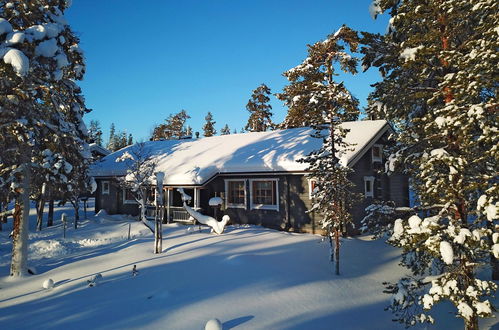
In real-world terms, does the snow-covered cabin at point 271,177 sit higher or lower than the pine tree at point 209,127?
lower

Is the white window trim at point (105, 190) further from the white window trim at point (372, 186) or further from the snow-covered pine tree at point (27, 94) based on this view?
the white window trim at point (372, 186)

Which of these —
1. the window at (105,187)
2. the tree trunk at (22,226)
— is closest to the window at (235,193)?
the tree trunk at (22,226)

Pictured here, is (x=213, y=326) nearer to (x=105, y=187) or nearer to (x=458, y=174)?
(x=458, y=174)

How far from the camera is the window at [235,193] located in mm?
19062

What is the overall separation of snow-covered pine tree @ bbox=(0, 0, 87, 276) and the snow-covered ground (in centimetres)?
288

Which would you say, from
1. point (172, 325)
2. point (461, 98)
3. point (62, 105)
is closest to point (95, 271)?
point (172, 325)

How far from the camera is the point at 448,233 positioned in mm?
5719

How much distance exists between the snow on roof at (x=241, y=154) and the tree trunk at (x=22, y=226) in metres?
8.57

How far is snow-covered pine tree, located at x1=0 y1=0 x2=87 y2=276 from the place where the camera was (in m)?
10.5

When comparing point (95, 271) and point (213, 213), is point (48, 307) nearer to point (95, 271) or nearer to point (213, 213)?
point (95, 271)

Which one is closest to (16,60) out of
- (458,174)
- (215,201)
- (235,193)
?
(215,201)

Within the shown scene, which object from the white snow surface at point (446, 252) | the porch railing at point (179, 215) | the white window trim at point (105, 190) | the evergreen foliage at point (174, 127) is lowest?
the porch railing at point (179, 215)

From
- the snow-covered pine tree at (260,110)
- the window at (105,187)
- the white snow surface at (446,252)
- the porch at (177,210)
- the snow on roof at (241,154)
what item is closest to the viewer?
the white snow surface at (446,252)

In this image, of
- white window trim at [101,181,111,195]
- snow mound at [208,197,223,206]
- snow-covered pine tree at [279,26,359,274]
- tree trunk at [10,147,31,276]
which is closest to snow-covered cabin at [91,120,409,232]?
snow mound at [208,197,223,206]
